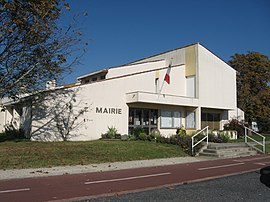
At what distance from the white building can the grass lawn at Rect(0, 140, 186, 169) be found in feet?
13.5

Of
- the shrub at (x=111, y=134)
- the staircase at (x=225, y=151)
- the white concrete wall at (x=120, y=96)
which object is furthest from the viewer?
the shrub at (x=111, y=134)

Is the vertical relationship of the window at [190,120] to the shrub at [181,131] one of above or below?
above

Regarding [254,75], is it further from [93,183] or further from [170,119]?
[93,183]

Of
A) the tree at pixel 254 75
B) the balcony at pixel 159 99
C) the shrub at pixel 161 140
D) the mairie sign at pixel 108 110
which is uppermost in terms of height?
the tree at pixel 254 75

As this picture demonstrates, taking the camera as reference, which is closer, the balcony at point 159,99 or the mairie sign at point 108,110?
the mairie sign at point 108,110

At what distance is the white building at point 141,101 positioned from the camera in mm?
19688

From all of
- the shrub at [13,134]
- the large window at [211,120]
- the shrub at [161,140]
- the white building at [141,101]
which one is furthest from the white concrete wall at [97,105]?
the large window at [211,120]

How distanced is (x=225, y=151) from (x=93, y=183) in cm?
1138

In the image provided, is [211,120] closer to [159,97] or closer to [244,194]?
[159,97]

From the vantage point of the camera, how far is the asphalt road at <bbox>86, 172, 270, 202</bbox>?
713 cm

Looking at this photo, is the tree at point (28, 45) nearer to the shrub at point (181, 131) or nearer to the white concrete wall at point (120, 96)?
the white concrete wall at point (120, 96)

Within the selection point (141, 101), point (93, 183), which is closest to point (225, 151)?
point (141, 101)

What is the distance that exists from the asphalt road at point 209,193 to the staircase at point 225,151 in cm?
795

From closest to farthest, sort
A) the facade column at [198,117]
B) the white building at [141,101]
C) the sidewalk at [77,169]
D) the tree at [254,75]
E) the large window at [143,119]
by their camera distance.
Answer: the sidewalk at [77,169] < the white building at [141,101] < the large window at [143,119] < the facade column at [198,117] < the tree at [254,75]
